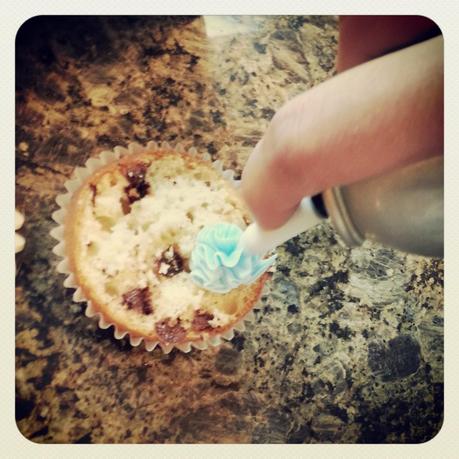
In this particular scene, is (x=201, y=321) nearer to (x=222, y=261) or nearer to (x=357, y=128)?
(x=222, y=261)

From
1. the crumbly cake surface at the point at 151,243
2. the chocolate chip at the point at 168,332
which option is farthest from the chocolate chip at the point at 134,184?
the chocolate chip at the point at 168,332

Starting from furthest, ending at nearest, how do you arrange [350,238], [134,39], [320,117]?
[134,39] → [350,238] → [320,117]

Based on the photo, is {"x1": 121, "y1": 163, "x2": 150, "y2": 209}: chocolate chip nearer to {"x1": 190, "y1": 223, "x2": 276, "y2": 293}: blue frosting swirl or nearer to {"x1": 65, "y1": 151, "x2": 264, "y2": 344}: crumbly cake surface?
{"x1": 65, "y1": 151, "x2": 264, "y2": 344}: crumbly cake surface

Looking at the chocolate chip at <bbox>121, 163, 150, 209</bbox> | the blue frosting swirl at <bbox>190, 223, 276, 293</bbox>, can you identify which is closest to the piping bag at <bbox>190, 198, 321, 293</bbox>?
the blue frosting swirl at <bbox>190, 223, 276, 293</bbox>

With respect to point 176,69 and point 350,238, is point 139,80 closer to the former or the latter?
point 176,69

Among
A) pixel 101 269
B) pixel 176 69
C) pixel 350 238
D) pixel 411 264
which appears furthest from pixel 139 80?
pixel 411 264

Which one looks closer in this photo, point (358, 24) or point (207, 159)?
point (358, 24)
